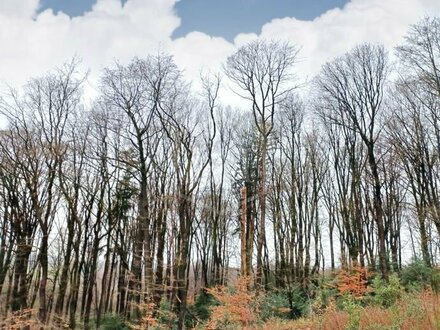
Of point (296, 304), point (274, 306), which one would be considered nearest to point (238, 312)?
point (274, 306)

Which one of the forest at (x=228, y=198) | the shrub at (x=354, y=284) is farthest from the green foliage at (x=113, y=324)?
the shrub at (x=354, y=284)

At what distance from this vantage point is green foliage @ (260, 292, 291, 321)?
52.0 ft

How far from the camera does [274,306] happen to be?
52.9 feet

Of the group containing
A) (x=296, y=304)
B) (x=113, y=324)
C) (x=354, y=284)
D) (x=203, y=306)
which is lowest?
(x=113, y=324)

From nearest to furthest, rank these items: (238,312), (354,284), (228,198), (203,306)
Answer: (238,312) < (354,284) < (203,306) < (228,198)

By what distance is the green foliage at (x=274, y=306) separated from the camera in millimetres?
15844

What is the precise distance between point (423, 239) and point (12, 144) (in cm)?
2218

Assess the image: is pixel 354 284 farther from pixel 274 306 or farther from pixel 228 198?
pixel 228 198

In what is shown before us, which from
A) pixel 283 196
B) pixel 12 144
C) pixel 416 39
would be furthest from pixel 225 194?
pixel 416 39

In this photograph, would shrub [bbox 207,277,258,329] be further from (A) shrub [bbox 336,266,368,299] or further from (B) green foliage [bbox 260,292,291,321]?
(A) shrub [bbox 336,266,368,299]

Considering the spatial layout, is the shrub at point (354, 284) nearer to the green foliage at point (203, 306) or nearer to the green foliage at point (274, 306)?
the green foliage at point (274, 306)

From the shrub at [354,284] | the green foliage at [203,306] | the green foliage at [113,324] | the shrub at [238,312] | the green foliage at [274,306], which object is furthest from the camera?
the green foliage at [203,306]

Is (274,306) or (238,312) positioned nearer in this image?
(238,312)

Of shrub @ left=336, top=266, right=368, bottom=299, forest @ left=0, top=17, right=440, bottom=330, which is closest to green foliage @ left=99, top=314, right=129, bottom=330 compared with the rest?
forest @ left=0, top=17, right=440, bottom=330
